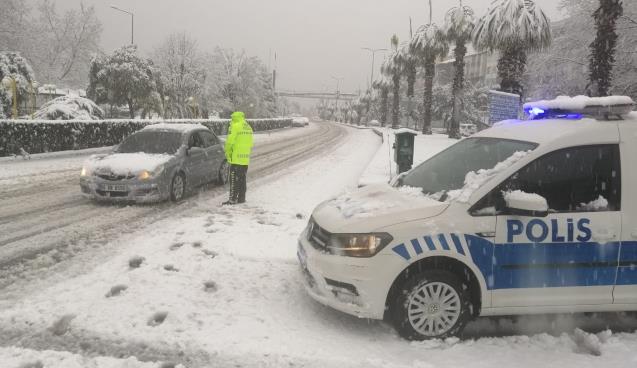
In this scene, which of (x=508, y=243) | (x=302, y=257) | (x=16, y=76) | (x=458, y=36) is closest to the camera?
(x=508, y=243)

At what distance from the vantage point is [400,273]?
4031mm

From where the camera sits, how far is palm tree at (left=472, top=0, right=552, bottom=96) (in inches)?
874

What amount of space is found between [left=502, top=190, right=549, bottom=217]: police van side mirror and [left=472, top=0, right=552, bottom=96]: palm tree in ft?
64.2

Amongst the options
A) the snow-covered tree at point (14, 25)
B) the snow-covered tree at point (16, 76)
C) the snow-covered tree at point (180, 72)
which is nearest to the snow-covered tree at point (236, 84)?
the snow-covered tree at point (180, 72)

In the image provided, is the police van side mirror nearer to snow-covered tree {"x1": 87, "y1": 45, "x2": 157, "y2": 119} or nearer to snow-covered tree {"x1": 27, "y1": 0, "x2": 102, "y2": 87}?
snow-covered tree {"x1": 87, "y1": 45, "x2": 157, "y2": 119}

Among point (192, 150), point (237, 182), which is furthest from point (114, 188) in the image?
point (237, 182)

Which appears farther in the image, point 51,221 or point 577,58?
point 577,58

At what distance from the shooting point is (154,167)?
9.34 meters

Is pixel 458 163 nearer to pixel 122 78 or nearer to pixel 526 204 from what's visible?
pixel 526 204

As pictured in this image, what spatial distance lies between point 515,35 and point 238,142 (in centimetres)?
1721

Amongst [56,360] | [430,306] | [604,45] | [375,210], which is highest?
[604,45]

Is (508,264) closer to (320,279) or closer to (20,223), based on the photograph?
(320,279)

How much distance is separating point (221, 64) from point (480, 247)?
7034 centimetres

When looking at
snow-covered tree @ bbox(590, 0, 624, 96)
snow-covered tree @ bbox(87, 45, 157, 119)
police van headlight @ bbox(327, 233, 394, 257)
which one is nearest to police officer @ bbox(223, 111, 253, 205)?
police van headlight @ bbox(327, 233, 394, 257)
